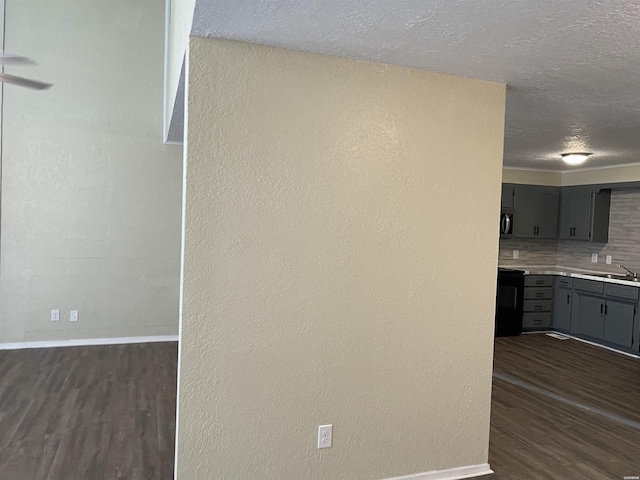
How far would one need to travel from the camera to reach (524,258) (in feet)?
24.7

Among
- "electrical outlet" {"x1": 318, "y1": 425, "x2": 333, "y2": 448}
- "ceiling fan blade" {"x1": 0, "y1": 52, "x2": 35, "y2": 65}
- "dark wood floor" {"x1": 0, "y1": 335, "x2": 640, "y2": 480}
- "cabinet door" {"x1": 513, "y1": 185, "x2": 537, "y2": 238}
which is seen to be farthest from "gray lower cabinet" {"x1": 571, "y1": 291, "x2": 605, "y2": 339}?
"ceiling fan blade" {"x1": 0, "y1": 52, "x2": 35, "y2": 65}

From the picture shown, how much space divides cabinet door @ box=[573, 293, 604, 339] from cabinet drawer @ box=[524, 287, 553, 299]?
0.39 metres

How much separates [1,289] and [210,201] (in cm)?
412

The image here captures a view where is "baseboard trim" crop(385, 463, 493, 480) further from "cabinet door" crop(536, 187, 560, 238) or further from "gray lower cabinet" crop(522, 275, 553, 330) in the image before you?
"cabinet door" crop(536, 187, 560, 238)

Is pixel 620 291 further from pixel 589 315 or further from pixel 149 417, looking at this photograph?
pixel 149 417

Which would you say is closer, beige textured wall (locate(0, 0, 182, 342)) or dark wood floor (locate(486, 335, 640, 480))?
dark wood floor (locate(486, 335, 640, 480))

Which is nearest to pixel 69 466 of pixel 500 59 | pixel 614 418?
pixel 500 59

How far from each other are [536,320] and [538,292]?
40 centimetres

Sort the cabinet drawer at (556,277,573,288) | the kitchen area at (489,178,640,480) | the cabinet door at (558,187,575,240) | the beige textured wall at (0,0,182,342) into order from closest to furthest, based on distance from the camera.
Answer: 1. the kitchen area at (489,178,640,480)
2. the beige textured wall at (0,0,182,342)
3. the cabinet drawer at (556,277,573,288)
4. the cabinet door at (558,187,575,240)

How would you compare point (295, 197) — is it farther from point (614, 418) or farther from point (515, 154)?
point (515, 154)

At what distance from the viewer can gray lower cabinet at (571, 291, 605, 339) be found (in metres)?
6.29

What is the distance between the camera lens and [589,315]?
646 centimetres

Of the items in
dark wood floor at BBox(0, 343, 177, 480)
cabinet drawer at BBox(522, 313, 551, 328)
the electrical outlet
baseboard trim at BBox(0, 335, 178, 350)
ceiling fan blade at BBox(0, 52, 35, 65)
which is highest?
ceiling fan blade at BBox(0, 52, 35, 65)

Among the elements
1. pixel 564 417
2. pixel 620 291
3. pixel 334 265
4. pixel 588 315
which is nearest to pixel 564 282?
pixel 588 315
